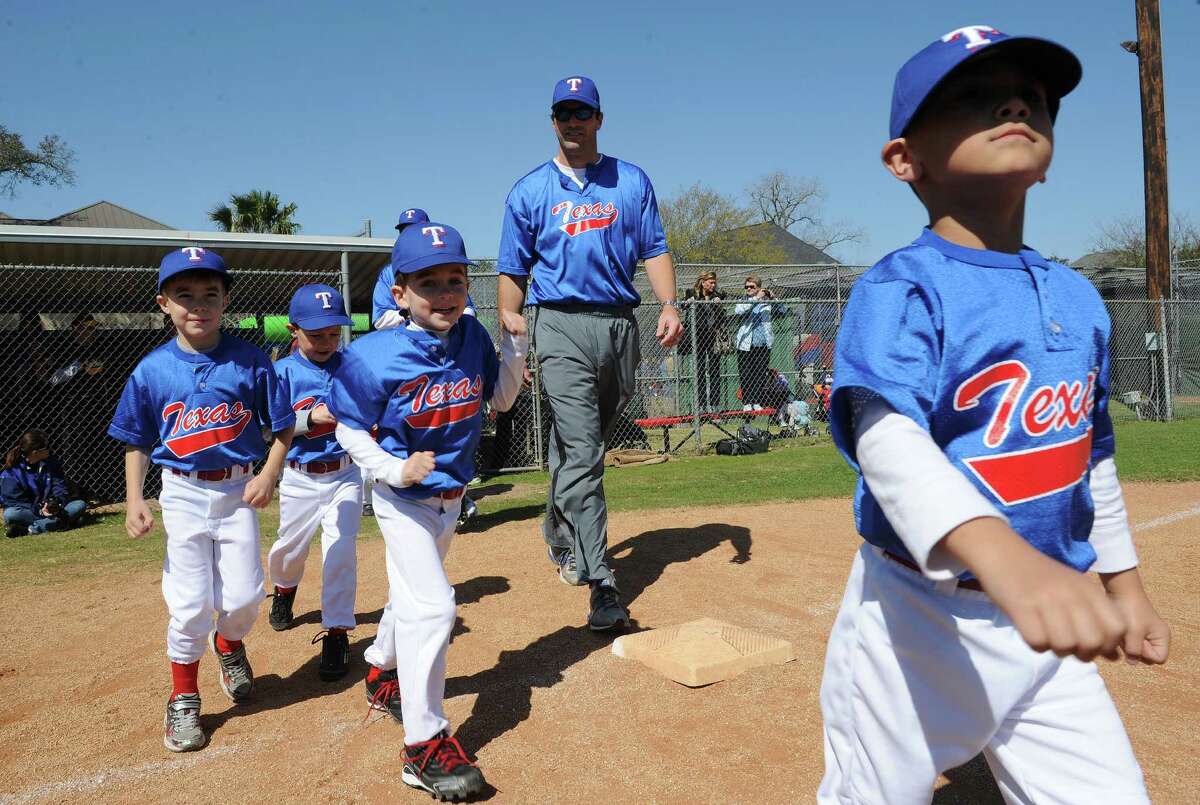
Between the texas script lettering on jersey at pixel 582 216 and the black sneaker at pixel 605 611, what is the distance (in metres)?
1.74

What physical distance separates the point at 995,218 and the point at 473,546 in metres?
5.09

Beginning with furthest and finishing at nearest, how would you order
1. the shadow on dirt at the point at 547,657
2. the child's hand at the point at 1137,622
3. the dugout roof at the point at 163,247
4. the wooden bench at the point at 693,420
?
the wooden bench at the point at 693,420, the dugout roof at the point at 163,247, the shadow on dirt at the point at 547,657, the child's hand at the point at 1137,622

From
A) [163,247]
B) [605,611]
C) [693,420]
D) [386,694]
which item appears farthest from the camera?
[693,420]

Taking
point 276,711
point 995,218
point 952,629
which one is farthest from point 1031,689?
point 276,711

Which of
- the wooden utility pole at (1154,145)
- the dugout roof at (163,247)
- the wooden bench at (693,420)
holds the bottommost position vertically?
the wooden bench at (693,420)

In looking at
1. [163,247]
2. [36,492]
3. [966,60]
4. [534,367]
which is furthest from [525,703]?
[163,247]

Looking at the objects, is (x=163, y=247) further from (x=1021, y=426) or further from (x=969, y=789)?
(x=1021, y=426)

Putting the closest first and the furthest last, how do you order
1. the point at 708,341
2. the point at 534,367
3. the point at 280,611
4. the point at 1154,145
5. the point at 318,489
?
the point at 318,489 < the point at 280,611 < the point at 534,367 < the point at 708,341 < the point at 1154,145

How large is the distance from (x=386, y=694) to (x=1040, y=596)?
8.99 feet

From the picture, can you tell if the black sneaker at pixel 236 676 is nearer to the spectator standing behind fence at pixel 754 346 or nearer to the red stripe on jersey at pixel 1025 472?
the red stripe on jersey at pixel 1025 472

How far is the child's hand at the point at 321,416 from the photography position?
4.37m

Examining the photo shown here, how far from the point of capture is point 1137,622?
5.16 ft

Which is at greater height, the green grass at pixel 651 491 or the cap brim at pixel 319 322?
the cap brim at pixel 319 322

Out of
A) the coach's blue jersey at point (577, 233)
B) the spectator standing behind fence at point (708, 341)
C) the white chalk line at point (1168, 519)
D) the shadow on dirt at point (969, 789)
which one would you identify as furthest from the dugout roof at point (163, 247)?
the shadow on dirt at point (969, 789)
